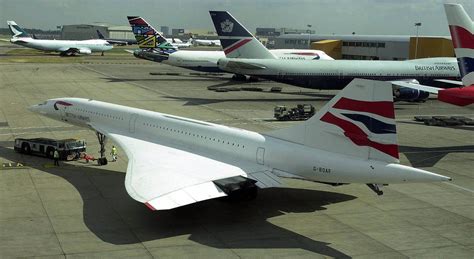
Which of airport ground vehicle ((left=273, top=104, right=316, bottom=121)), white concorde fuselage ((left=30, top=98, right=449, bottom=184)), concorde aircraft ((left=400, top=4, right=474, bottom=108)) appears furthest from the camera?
airport ground vehicle ((left=273, top=104, right=316, bottom=121))

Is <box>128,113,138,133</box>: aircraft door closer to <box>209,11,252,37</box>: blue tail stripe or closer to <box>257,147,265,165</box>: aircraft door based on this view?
<box>257,147,265,165</box>: aircraft door

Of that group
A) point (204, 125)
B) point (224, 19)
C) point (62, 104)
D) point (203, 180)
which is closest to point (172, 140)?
point (204, 125)

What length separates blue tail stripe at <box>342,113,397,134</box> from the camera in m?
18.9

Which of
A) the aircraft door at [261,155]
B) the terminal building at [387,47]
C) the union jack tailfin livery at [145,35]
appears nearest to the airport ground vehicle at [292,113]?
the aircraft door at [261,155]

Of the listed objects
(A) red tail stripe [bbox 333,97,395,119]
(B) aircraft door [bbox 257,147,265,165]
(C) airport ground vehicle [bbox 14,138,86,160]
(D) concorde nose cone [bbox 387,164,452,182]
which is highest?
(A) red tail stripe [bbox 333,97,395,119]

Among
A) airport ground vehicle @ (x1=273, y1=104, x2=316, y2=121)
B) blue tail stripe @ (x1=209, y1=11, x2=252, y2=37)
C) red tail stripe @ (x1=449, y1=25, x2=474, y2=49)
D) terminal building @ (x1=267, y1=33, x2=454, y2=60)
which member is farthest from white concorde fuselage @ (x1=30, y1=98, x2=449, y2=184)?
terminal building @ (x1=267, y1=33, x2=454, y2=60)

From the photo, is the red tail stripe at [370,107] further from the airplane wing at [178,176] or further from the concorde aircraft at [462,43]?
the concorde aircraft at [462,43]

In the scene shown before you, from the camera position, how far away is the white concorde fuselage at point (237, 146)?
63.1 feet

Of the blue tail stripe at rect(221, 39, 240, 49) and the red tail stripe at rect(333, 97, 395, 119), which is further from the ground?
the blue tail stripe at rect(221, 39, 240, 49)

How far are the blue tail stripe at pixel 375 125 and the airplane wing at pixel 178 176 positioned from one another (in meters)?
4.24

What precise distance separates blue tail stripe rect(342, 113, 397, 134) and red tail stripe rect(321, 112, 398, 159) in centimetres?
33

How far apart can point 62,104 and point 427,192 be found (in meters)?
21.5

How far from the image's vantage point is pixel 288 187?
25516 mm

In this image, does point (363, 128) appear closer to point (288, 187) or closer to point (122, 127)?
point (288, 187)
